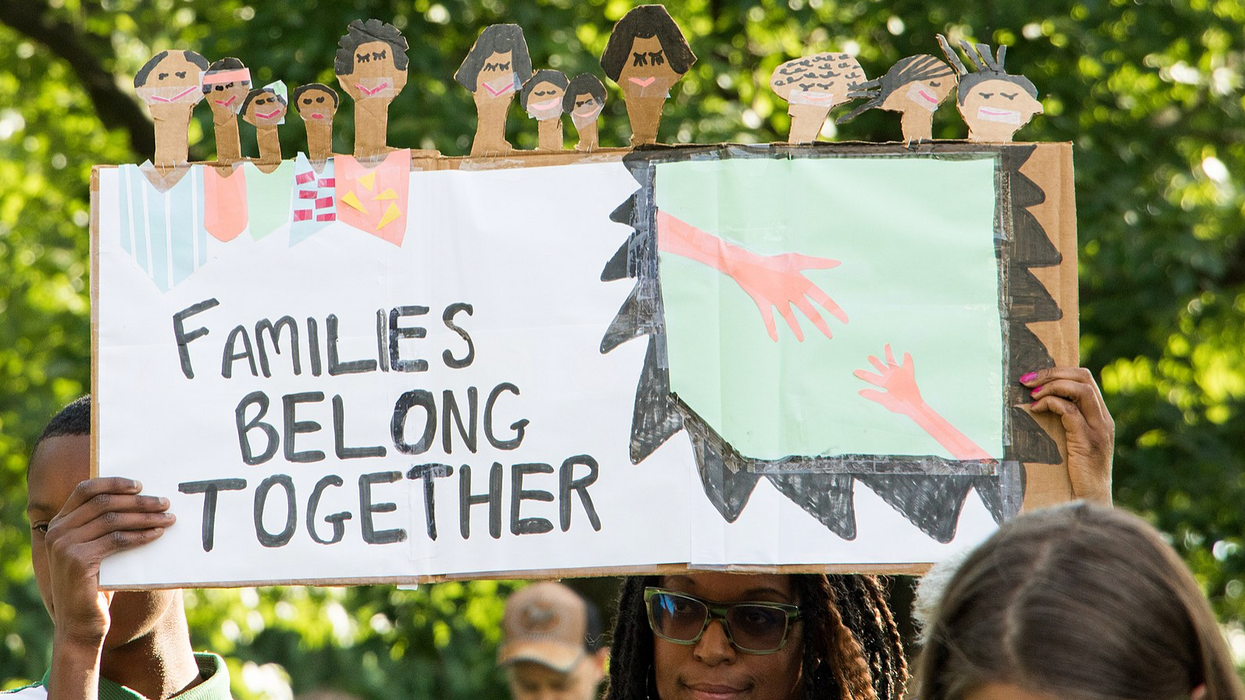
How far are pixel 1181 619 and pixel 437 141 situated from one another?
3.92 metres

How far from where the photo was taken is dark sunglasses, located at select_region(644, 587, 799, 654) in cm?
263

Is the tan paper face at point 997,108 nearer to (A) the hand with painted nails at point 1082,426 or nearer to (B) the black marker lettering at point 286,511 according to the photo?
(A) the hand with painted nails at point 1082,426

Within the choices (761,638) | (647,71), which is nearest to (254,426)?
(647,71)

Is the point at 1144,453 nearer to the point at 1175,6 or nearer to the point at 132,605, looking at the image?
the point at 1175,6

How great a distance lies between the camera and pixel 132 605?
256cm

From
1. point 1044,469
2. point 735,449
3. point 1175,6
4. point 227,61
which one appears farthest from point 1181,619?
point 1175,6

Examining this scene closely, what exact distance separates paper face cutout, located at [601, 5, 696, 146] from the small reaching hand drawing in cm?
56

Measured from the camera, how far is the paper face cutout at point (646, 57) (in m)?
2.29

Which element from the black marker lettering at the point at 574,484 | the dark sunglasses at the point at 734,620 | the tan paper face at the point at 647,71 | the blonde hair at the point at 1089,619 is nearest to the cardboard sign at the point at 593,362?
the black marker lettering at the point at 574,484

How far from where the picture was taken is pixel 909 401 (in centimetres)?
230

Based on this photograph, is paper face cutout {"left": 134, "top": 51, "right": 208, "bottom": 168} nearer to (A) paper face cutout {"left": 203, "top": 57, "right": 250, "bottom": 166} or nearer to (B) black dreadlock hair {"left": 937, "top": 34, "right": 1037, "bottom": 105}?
(A) paper face cutout {"left": 203, "top": 57, "right": 250, "bottom": 166}

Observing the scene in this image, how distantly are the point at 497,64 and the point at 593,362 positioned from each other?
515mm

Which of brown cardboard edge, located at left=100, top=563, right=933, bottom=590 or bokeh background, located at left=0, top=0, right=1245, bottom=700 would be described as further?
bokeh background, located at left=0, top=0, right=1245, bottom=700

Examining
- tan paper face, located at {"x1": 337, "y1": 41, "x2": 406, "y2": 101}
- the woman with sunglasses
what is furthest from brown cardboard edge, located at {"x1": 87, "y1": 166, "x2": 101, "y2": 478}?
the woman with sunglasses
